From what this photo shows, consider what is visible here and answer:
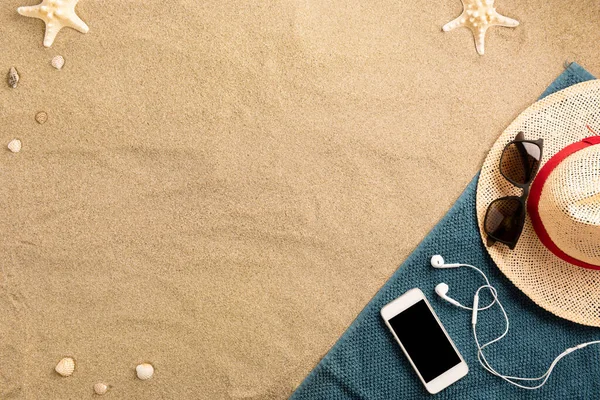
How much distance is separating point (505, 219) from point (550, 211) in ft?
0.42

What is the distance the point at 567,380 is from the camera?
4.47ft

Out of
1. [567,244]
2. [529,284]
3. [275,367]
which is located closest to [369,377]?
[275,367]

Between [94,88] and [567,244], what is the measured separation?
1.28m

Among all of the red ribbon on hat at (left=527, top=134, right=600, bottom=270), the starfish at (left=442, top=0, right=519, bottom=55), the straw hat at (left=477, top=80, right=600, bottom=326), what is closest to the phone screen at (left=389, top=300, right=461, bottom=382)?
the straw hat at (left=477, top=80, right=600, bottom=326)

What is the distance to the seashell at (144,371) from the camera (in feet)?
4.29

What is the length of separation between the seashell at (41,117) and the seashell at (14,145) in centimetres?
8

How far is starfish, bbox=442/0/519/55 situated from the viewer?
4.57 feet

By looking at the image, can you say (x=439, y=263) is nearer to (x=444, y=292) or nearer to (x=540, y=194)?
(x=444, y=292)

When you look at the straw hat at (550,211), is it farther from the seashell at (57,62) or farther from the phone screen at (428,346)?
the seashell at (57,62)

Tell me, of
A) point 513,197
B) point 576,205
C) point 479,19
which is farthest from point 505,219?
point 479,19

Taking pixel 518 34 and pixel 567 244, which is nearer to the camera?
pixel 567 244

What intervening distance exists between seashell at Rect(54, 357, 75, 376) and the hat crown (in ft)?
4.17

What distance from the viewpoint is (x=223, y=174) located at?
1367 mm

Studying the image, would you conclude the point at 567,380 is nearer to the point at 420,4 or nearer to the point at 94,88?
the point at 420,4
